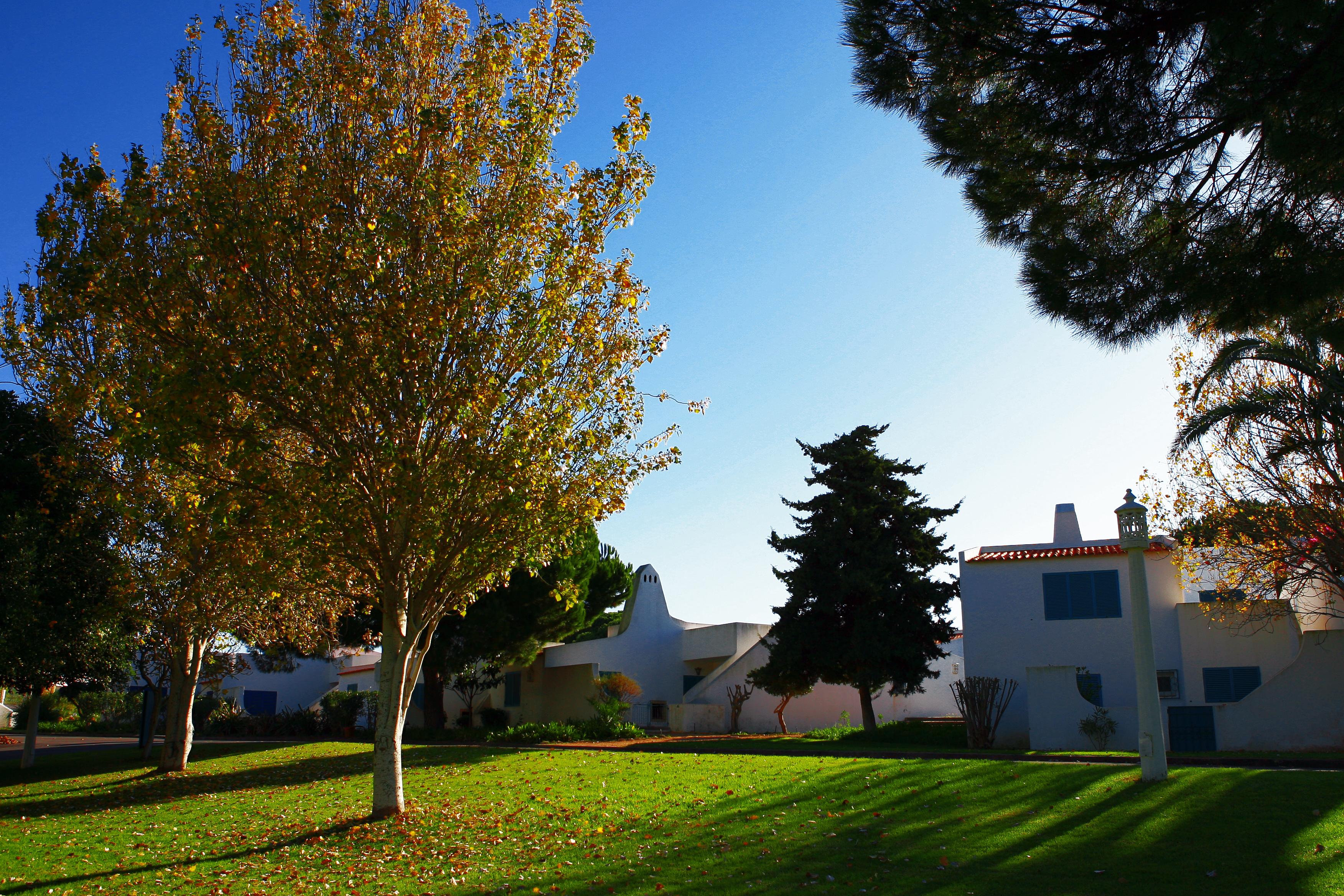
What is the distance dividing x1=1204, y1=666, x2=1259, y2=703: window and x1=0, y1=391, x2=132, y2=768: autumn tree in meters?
24.4

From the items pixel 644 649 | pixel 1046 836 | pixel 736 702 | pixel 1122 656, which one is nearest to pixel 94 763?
pixel 644 649

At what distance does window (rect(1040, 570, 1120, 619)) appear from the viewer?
23.0 metres

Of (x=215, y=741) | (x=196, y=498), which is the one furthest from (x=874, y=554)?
(x=215, y=741)

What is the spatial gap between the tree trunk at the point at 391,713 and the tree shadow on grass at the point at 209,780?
581cm

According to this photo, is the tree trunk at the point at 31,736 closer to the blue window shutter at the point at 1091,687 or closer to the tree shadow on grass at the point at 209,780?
the tree shadow on grass at the point at 209,780

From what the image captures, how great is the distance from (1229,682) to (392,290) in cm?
2145

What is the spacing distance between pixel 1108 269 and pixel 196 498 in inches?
469

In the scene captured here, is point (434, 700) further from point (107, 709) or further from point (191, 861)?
point (107, 709)

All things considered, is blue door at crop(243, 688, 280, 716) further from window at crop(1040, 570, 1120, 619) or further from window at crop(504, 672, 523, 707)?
window at crop(1040, 570, 1120, 619)

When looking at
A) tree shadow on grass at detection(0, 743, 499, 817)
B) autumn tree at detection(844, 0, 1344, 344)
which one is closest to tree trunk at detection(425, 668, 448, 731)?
tree shadow on grass at detection(0, 743, 499, 817)

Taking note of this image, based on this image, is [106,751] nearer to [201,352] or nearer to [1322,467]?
[201,352]

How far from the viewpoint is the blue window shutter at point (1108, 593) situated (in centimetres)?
2288

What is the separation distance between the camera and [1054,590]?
927 inches

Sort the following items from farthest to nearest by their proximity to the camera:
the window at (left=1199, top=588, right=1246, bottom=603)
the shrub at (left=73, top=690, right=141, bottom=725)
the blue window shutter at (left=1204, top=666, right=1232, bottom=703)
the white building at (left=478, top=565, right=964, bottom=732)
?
the shrub at (left=73, top=690, right=141, bottom=725) → the white building at (left=478, top=565, right=964, bottom=732) → the blue window shutter at (left=1204, top=666, right=1232, bottom=703) → the window at (left=1199, top=588, right=1246, bottom=603)
